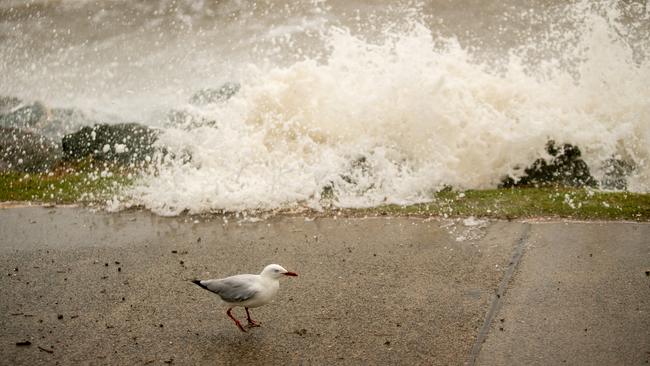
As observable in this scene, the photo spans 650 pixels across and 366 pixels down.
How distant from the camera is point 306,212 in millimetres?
5480

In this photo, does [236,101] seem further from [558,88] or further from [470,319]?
[470,319]

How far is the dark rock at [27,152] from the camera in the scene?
786 centimetres

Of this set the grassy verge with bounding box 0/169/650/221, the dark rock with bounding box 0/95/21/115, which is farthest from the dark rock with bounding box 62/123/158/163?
the dark rock with bounding box 0/95/21/115

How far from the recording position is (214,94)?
888 centimetres

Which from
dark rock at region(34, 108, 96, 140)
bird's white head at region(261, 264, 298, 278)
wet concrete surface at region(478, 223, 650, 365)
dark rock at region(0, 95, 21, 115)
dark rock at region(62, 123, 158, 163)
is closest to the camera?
wet concrete surface at region(478, 223, 650, 365)

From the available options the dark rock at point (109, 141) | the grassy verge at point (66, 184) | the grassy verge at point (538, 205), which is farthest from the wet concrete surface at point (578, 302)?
the dark rock at point (109, 141)

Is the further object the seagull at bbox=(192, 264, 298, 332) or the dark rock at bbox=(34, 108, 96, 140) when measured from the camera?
the dark rock at bbox=(34, 108, 96, 140)

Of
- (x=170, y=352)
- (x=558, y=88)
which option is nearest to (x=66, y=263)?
(x=170, y=352)

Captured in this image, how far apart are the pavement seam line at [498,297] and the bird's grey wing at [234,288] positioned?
1201 mm

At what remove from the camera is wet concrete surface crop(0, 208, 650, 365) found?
3.42m

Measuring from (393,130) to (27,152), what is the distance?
4775 mm

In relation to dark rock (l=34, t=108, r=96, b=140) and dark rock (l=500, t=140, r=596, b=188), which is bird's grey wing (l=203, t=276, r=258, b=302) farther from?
dark rock (l=34, t=108, r=96, b=140)

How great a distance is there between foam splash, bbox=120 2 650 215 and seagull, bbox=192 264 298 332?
2.04 meters

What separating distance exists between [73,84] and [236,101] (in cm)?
494
